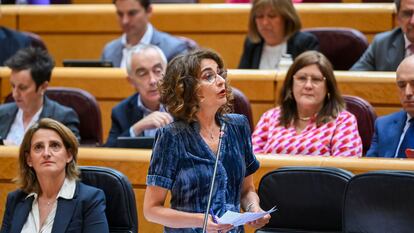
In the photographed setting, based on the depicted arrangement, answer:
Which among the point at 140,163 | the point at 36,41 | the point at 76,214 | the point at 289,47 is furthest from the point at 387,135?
the point at 36,41

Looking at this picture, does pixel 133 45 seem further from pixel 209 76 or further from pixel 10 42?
pixel 209 76

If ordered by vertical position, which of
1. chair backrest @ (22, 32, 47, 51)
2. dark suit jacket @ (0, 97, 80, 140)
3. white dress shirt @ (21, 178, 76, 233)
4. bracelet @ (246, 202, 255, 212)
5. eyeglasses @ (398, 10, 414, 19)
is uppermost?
eyeglasses @ (398, 10, 414, 19)

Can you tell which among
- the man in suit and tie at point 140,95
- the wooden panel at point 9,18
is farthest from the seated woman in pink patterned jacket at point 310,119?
the wooden panel at point 9,18

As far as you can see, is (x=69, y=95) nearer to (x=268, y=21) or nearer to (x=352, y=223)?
(x=268, y=21)

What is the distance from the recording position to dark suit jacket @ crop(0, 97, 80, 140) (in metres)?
3.07

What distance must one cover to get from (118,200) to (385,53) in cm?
131

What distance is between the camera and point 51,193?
2428 millimetres

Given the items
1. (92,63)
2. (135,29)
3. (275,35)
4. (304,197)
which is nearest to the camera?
(304,197)

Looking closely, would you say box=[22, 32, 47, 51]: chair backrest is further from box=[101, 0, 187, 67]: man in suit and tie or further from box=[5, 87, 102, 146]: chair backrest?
box=[5, 87, 102, 146]: chair backrest

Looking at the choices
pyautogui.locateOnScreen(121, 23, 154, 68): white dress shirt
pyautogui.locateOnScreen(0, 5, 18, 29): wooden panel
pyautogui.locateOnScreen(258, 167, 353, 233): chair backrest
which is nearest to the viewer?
pyautogui.locateOnScreen(258, 167, 353, 233): chair backrest

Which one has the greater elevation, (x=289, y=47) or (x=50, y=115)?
(x=289, y=47)

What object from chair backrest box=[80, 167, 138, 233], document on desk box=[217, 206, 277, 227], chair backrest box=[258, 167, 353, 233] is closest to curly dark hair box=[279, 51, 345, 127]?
chair backrest box=[258, 167, 353, 233]

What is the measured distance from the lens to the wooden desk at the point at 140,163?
238 cm

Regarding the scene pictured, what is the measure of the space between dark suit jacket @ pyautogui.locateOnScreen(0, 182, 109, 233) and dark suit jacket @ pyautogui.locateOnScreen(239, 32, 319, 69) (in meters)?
1.27
